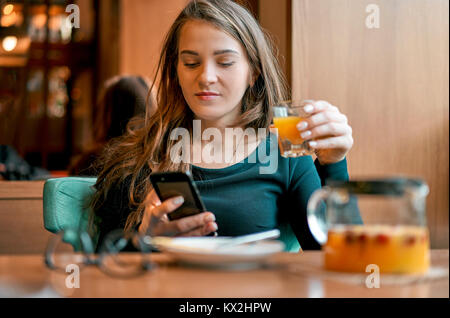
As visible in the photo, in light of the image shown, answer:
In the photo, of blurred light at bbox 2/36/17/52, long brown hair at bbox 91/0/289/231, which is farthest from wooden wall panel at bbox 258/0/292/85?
blurred light at bbox 2/36/17/52

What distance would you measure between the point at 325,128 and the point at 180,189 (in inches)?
13.3

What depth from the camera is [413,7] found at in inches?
84.8

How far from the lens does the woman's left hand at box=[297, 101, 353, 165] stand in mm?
1269

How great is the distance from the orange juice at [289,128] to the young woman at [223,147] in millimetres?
103

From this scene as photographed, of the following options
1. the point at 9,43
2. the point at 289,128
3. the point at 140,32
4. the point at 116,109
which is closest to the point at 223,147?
the point at 289,128

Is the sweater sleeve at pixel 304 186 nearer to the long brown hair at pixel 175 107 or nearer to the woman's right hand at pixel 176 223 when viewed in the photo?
the long brown hair at pixel 175 107

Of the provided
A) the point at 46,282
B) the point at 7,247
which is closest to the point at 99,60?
the point at 7,247

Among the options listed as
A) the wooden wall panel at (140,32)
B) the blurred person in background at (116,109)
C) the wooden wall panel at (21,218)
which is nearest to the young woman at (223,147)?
the wooden wall panel at (21,218)

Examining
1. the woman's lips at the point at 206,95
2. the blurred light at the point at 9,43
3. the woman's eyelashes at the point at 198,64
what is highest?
the blurred light at the point at 9,43

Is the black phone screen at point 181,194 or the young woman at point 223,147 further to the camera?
the young woman at point 223,147

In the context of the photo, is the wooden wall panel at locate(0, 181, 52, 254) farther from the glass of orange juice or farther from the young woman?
the glass of orange juice

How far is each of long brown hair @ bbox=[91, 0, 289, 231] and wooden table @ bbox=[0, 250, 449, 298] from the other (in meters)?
0.67

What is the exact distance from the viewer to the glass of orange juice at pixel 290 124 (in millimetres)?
1254
